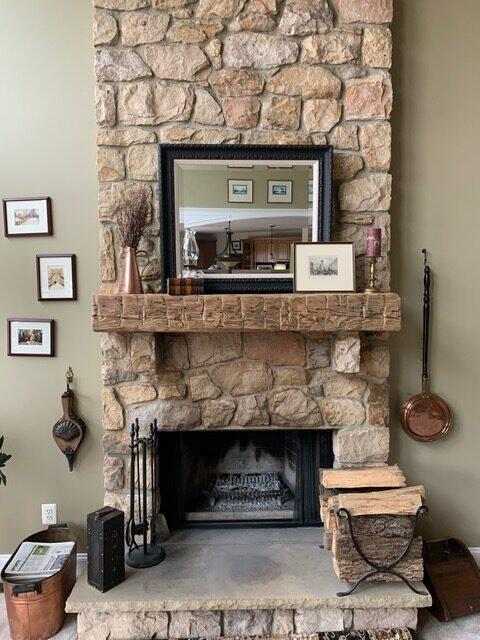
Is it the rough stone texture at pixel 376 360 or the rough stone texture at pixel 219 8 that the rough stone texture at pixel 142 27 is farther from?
the rough stone texture at pixel 376 360

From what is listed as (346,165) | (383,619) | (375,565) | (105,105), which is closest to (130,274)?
(105,105)

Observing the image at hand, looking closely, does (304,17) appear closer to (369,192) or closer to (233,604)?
(369,192)

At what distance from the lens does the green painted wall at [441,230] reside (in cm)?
205

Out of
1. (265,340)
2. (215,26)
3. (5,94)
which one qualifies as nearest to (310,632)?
(265,340)

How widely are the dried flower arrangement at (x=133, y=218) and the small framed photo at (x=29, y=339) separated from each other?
70 cm

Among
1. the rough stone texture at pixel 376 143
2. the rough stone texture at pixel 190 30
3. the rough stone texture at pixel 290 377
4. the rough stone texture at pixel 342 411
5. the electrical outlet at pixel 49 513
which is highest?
the rough stone texture at pixel 190 30

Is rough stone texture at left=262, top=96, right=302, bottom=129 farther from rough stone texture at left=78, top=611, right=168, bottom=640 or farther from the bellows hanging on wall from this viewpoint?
rough stone texture at left=78, top=611, right=168, bottom=640

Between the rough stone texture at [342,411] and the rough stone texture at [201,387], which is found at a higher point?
the rough stone texture at [201,387]

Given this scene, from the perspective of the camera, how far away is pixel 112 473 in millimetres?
1991

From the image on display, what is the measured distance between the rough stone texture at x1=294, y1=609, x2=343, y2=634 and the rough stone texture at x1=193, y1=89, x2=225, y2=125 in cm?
225

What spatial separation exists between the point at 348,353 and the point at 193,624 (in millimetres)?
1350

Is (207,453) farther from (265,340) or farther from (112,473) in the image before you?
(265,340)

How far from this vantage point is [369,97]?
1945 mm

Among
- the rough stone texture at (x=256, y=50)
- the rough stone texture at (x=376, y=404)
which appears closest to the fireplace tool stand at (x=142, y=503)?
the rough stone texture at (x=376, y=404)
